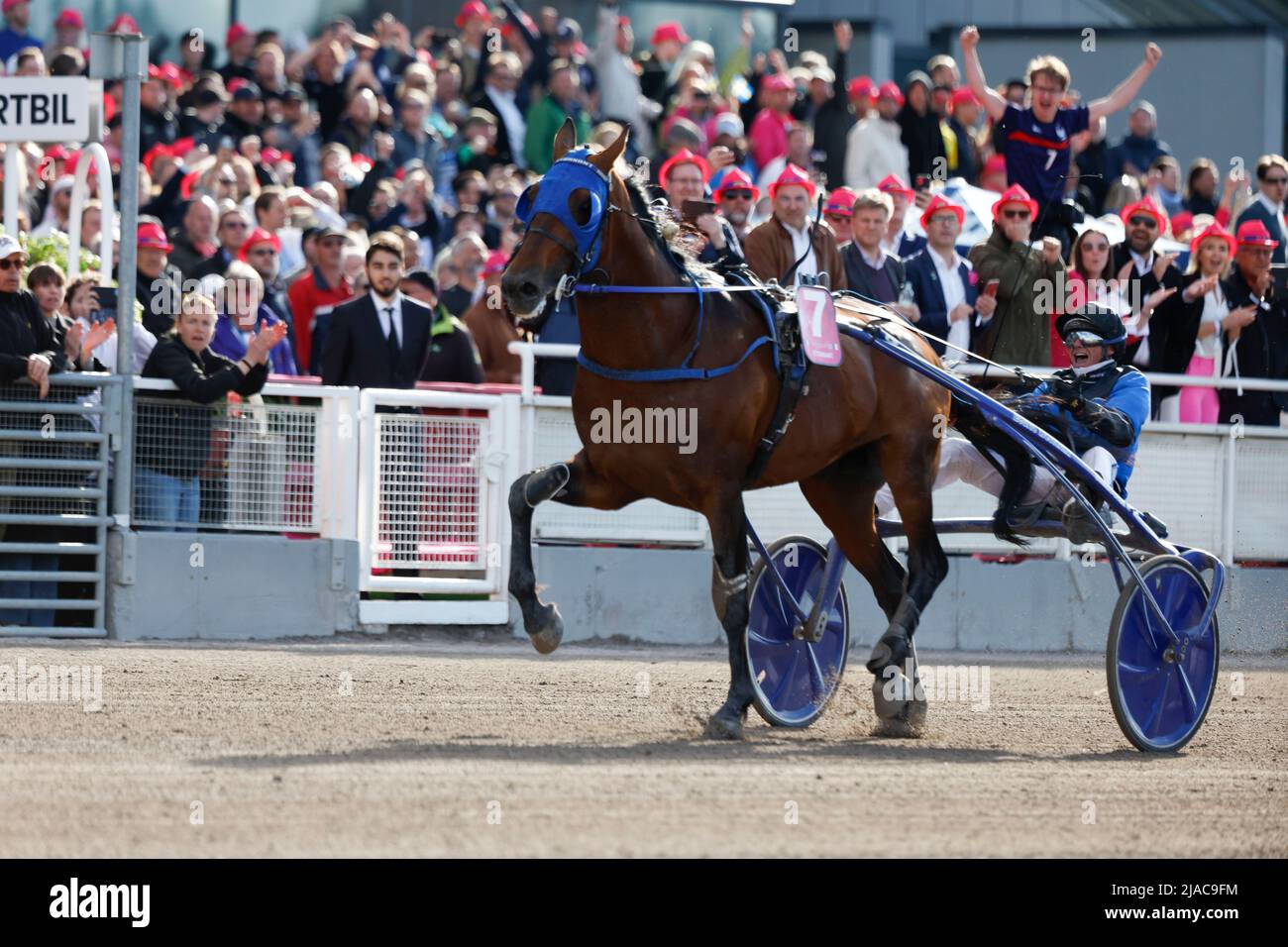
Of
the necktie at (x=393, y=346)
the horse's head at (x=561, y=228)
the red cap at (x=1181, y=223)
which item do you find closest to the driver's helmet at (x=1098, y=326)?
the horse's head at (x=561, y=228)

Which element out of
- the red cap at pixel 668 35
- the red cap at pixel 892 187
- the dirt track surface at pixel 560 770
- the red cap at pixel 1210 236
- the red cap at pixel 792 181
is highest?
the red cap at pixel 668 35

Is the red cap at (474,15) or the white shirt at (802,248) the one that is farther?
the red cap at (474,15)

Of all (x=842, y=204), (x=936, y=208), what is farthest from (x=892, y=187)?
(x=936, y=208)

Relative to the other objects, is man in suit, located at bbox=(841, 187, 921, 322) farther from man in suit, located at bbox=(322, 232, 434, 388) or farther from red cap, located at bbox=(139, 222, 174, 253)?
red cap, located at bbox=(139, 222, 174, 253)

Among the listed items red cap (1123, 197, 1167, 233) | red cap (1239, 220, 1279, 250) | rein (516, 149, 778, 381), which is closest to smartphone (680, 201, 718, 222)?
rein (516, 149, 778, 381)

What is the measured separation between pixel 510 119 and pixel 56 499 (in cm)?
755

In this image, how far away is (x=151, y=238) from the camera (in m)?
12.7

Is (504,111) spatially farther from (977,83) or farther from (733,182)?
(733,182)

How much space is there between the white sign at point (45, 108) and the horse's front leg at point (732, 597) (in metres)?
5.58

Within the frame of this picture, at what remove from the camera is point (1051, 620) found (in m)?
13.6

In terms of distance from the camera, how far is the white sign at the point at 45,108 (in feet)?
40.3

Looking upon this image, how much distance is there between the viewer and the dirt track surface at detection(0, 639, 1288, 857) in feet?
20.5

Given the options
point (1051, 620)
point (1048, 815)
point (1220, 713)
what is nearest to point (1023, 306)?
point (1051, 620)

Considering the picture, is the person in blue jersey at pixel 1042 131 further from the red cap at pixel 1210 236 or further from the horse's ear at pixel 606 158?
the horse's ear at pixel 606 158
